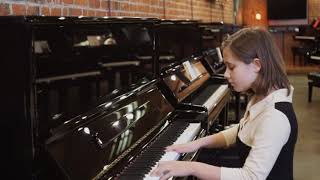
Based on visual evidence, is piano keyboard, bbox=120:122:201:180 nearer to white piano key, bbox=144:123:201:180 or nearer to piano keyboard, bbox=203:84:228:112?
white piano key, bbox=144:123:201:180

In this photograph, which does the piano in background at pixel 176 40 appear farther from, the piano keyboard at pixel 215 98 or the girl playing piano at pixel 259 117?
the girl playing piano at pixel 259 117

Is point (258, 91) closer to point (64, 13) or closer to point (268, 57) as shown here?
point (268, 57)

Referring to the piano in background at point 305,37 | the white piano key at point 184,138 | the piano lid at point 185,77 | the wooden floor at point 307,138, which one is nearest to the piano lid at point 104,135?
the white piano key at point 184,138

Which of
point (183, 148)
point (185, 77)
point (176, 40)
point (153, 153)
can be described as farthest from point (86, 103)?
point (176, 40)

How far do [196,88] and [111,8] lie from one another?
1040 mm

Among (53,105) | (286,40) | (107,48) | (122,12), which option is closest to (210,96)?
(122,12)

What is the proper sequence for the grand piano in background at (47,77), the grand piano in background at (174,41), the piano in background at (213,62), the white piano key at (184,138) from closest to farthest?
the grand piano in background at (47,77) → the white piano key at (184,138) → the grand piano in background at (174,41) → the piano in background at (213,62)

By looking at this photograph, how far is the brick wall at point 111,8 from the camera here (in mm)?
2252

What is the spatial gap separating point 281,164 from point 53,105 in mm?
934

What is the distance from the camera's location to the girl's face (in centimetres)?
182

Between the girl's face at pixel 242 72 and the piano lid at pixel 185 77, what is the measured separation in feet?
3.91

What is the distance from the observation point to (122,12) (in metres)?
3.69

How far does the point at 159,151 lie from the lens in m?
2.07

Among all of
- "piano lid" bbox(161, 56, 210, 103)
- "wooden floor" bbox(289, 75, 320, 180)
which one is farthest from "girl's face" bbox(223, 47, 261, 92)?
"wooden floor" bbox(289, 75, 320, 180)
